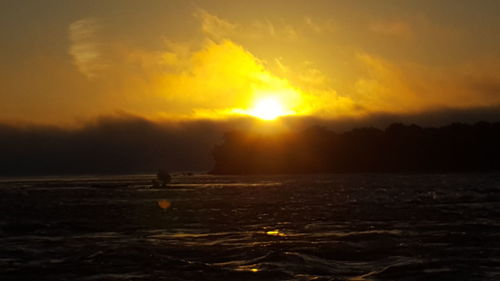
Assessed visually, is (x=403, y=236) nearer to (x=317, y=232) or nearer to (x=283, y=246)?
(x=317, y=232)

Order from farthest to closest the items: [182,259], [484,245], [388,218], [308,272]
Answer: [388,218] < [484,245] < [182,259] < [308,272]

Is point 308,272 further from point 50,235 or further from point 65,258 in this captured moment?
point 50,235

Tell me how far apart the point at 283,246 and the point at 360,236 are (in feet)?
17.7

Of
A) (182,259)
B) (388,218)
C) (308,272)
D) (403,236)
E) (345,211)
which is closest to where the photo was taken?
(308,272)

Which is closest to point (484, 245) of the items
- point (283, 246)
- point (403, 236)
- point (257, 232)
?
point (403, 236)

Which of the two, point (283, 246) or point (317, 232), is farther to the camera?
point (317, 232)

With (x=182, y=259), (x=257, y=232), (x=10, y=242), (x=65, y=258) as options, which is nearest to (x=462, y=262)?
(x=182, y=259)

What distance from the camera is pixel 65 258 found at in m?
25.1

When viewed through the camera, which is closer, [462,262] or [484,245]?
[462,262]

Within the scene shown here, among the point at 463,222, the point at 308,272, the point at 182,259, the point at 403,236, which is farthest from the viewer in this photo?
the point at 463,222

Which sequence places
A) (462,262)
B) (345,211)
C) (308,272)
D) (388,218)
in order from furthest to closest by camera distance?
(345,211)
(388,218)
(462,262)
(308,272)

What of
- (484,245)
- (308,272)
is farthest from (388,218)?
(308,272)

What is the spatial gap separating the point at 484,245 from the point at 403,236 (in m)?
4.64

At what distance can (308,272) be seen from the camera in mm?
20812
